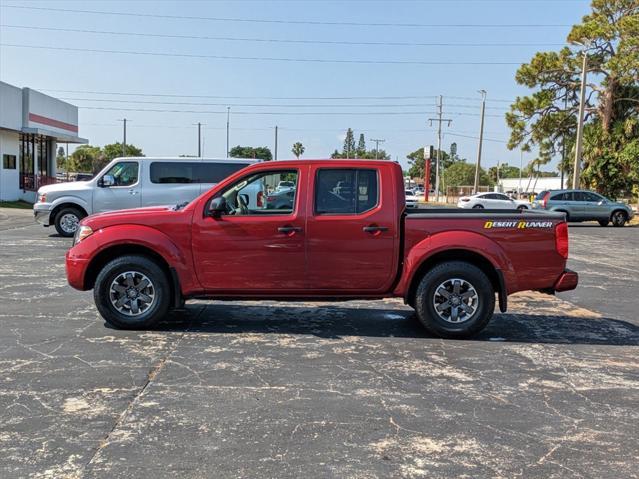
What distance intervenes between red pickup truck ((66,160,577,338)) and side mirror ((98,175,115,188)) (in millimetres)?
9155

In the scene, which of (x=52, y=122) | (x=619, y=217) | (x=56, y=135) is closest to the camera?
(x=619, y=217)

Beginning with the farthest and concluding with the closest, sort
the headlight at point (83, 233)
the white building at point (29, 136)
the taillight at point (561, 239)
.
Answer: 1. the white building at point (29, 136)
2. the headlight at point (83, 233)
3. the taillight at point (561, 239)

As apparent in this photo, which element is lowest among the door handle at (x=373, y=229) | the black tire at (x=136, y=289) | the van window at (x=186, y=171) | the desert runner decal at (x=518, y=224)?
the black tire at (x=136, y=289)

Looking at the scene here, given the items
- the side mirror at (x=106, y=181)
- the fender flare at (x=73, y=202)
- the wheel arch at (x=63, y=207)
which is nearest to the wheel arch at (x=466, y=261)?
the side mirror at (x=106, y=181)

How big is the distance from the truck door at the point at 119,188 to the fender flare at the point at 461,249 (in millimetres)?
10277

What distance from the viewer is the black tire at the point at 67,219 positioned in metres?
16.0

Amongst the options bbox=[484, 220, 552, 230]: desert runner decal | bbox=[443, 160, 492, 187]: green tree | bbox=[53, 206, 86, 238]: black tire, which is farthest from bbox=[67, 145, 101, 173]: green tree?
bbox=[484, 220, 552, 230]: desert runner decal

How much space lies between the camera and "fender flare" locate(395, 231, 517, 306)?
6598 millimetres

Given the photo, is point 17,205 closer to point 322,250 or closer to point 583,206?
point 583,206

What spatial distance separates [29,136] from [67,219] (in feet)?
71.0

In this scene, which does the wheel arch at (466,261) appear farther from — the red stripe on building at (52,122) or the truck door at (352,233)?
the red stripe on building at (52,122)

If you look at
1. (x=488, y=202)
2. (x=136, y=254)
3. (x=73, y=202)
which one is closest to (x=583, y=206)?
(x=488, y=202)

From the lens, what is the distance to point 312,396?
16.1 ft

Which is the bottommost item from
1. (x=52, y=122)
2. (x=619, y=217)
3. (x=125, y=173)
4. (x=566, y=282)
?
(x=566, y=282)
